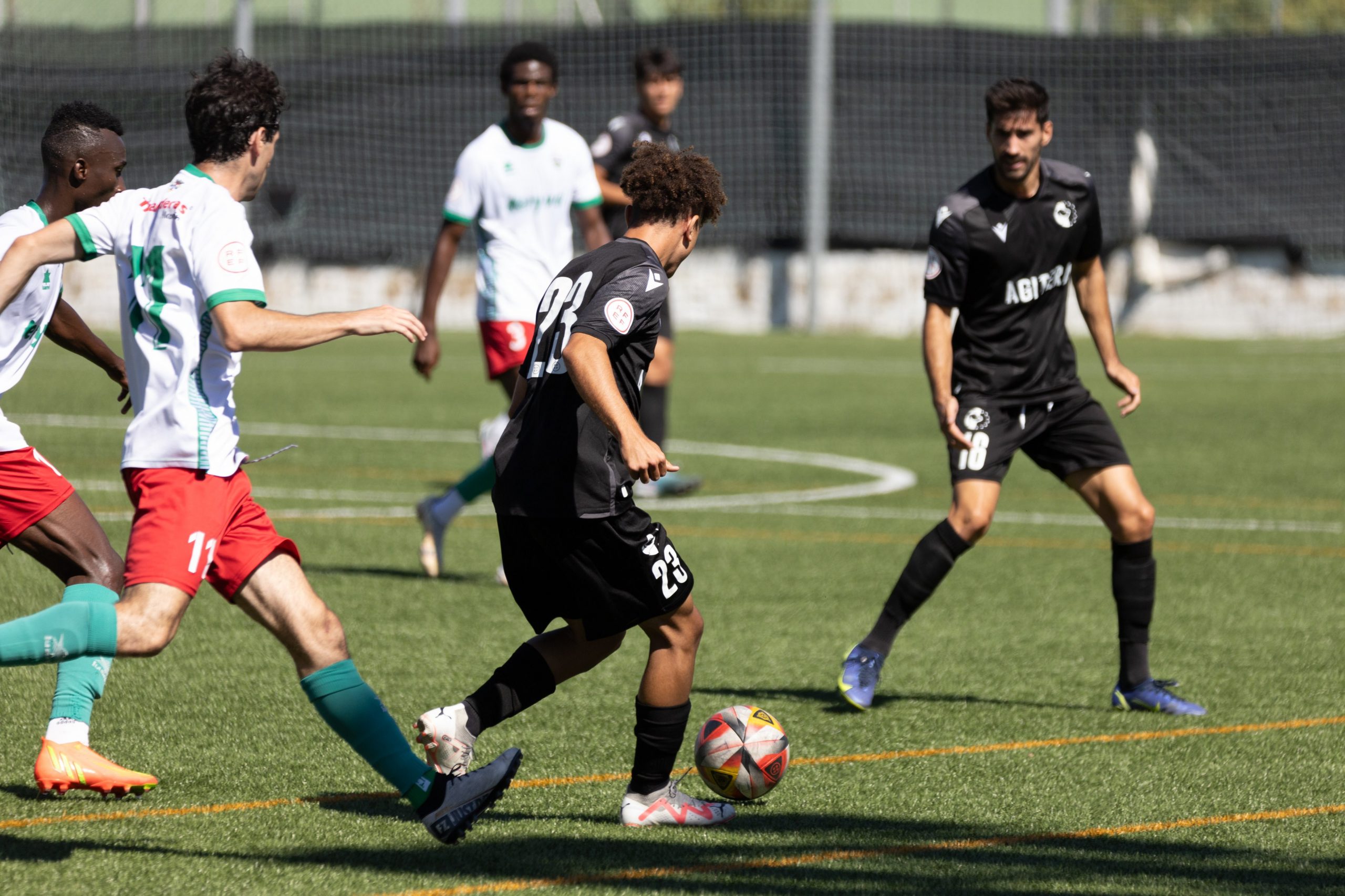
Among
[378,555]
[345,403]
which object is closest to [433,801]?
[378,555]

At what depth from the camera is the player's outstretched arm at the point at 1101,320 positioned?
21.4 ft

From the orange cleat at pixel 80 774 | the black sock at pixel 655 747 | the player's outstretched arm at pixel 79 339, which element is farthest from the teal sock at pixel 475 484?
the black sock at pixel 655 747

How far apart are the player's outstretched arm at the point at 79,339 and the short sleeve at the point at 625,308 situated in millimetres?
1602

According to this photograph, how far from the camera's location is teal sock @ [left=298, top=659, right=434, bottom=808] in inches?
165

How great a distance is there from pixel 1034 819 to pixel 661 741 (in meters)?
0.99

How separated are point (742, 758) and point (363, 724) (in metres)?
1.08

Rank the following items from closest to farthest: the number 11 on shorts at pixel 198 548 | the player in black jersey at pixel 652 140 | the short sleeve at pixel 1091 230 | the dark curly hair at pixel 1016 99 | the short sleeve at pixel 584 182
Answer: the number 11 on shorts at pixel 198 548 < the dark curly hair at pixel 1016 99 < the short sleeve at pixel 1091 230 < the short sleeve at pixel 584 182 < the player in black jersey at pixel 652 140

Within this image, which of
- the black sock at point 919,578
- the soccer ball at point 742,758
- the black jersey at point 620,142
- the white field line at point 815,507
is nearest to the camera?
the soccer ball at point 742,758

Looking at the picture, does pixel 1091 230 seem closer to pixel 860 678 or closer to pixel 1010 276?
pixel 1010 276

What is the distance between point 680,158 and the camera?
4598 mm

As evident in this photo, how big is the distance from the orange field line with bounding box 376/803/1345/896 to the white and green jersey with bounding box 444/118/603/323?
187 inches

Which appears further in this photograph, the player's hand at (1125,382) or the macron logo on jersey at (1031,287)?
the player's hand at (1125,382)

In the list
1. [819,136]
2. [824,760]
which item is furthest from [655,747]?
[819,136]

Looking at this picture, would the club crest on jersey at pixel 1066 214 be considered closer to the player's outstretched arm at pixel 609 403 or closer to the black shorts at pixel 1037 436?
the black shorts at pixel 1037 436
